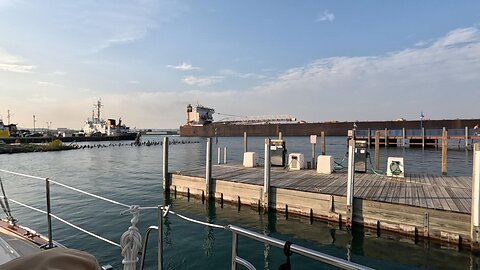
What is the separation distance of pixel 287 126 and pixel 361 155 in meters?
70.4

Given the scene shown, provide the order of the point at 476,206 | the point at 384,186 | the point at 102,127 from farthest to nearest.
→ the point at 102,127 < the point at 384,186 < the point at 476,206

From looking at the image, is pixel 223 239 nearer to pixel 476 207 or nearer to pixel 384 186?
pixel 384 186

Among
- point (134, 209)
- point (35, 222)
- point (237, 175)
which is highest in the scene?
point (134, 209)

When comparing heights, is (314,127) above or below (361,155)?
above

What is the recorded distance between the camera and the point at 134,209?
284 centimetres

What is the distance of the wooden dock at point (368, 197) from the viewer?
296 inches

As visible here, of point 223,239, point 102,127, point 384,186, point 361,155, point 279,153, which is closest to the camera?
point 223,239

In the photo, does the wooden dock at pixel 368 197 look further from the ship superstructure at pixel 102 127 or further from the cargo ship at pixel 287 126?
the ship superstructure at pixel 102 127

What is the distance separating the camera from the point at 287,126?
83188 millimetres

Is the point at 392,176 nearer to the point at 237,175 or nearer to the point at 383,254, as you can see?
the point at 383,254

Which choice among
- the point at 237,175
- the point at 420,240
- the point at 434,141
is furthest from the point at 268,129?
the point at 420,240

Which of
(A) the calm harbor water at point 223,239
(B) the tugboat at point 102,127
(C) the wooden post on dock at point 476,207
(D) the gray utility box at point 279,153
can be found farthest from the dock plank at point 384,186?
(B) the tugboat at point 102,127

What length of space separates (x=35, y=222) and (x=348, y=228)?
1099cm

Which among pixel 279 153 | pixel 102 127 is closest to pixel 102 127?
pixel 102 127
